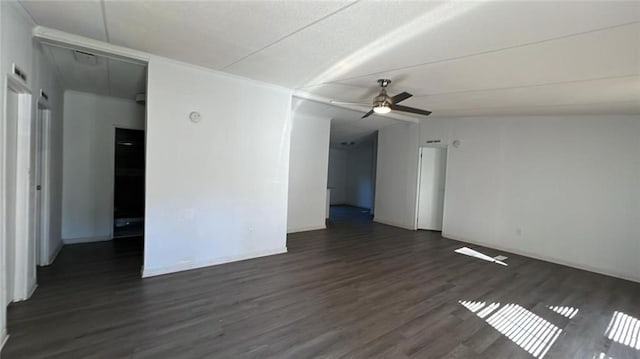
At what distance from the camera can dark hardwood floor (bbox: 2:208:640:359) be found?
2.45 metres

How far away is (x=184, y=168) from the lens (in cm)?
392

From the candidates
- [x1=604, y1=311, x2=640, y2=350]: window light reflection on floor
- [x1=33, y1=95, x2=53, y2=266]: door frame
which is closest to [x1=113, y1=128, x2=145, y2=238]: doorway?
[x1=33, y1=95, x2=53, y2=266]: door frame

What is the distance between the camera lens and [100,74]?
13.8 feet

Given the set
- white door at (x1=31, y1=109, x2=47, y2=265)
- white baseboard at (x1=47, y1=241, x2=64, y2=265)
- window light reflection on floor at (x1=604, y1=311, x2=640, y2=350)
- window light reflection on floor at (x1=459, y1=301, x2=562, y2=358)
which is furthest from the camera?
white baseboard at (x1=47, y1=241, x2=64, y2=265)

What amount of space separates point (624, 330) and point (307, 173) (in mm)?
5312

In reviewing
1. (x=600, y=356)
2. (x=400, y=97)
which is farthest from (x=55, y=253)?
(x=600, y=356)

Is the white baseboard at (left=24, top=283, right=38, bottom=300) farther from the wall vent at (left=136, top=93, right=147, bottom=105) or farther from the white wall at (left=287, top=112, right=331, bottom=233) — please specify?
the white wall at (left=287, top=112, right=331, bottom=233)

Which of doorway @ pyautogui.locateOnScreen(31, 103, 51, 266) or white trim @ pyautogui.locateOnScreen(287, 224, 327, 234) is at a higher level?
doorway @ pyautogui.locateOnScreen(31, 103, 51, 266)

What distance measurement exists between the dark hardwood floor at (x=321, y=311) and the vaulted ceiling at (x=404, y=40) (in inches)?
98.4

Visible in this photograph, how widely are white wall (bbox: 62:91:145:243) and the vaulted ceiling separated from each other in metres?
2.67

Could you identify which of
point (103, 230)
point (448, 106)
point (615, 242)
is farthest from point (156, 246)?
point (615, 242)

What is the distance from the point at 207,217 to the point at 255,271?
97 centimetres

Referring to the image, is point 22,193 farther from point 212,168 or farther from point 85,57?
point 212,168

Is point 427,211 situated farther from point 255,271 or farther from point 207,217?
point 207,217
